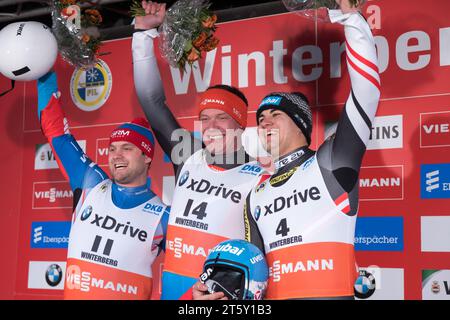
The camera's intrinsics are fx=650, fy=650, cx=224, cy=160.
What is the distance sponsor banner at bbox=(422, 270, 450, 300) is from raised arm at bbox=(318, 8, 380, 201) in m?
0.90

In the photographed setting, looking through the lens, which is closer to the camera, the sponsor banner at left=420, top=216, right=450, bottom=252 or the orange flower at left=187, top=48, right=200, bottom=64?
the sponsor banner at left=420, top=216, right=450, bottom=252

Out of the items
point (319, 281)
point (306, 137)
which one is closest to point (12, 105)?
point (306, 137)

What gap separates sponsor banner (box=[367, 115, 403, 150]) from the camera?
3.62 meters

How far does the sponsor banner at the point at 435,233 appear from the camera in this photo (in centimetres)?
340

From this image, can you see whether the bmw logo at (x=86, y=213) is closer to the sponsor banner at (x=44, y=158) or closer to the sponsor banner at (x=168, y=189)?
the sponsor banner at (x=168, y=189)

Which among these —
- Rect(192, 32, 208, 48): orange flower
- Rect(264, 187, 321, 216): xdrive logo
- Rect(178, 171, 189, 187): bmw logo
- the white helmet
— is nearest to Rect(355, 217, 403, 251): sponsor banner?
Rect(264, 187, 321, 216): xdrive logo

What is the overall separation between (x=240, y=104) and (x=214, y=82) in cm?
80

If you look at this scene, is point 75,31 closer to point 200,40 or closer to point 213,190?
point 200,40

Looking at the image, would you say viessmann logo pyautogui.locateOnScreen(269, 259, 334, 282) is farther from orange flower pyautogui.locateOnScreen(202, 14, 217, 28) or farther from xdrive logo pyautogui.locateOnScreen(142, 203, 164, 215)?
orange flower pyautogui.locateOnScreen(202, 14, 217, 28)

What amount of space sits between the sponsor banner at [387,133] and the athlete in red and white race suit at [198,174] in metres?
0.76

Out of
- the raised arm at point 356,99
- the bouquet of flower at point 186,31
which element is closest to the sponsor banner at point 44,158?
the bouquet of flower at point 186,31

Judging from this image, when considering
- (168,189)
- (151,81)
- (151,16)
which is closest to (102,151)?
(168,189)

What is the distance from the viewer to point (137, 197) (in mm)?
3768
